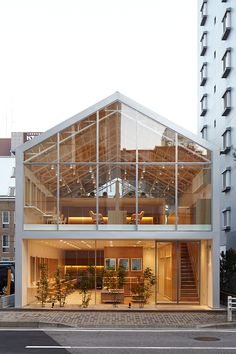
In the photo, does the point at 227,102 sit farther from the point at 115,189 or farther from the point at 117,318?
the point at 117,318

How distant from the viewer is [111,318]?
78.3ft

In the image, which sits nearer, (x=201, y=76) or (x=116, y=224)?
(x=116, y=224)

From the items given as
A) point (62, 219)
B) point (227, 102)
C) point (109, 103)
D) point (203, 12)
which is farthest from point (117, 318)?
point (203, 12)

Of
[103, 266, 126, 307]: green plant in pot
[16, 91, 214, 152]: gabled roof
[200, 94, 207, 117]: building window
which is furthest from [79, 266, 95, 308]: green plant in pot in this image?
[200, 94, 207, 117]: building window

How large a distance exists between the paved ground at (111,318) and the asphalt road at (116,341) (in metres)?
1.08

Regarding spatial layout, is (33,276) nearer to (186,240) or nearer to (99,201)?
(99,201)

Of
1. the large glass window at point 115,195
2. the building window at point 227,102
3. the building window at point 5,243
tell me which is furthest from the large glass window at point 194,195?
the building window at point 5,243

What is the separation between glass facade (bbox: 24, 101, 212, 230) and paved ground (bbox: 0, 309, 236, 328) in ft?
11.8

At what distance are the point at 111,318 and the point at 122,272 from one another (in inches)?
157

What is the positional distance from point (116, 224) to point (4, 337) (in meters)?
9.32

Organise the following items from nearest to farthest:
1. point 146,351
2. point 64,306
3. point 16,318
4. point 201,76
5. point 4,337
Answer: point 146,351 → point 4,337 → point 16,318 → point 64,306 → point 201,76

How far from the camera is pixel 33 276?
27.9m

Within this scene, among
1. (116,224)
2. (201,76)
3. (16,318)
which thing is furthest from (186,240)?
(201,76)

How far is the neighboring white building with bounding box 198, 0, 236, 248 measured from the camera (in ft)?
142
